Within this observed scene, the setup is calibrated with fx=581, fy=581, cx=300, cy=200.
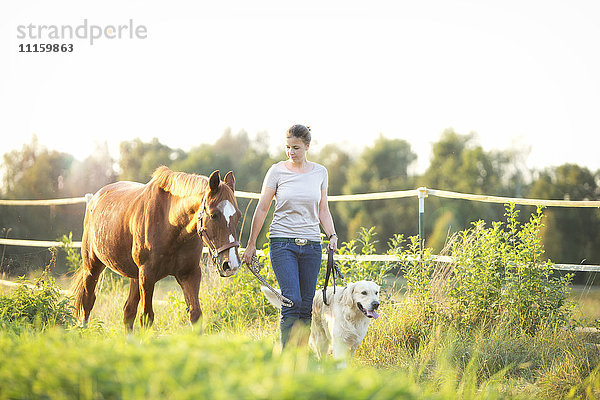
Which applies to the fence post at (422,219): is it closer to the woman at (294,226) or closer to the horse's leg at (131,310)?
the woman at (294,226)

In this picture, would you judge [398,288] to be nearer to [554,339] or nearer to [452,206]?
[554,339]

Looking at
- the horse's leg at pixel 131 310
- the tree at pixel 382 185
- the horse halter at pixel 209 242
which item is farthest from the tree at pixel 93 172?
the horse halter at pixel 209 242

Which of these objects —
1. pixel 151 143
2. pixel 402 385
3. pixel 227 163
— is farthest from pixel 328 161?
pixel 402 385

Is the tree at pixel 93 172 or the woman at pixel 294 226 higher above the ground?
the tree at pixel 93 172

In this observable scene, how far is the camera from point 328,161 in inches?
1492

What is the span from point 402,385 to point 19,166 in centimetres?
2570

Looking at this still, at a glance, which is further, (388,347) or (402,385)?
(388,347)

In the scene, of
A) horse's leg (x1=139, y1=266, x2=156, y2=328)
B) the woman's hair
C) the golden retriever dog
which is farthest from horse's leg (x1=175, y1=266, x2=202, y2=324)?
the woman's hair

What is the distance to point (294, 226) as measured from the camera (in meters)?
4.34

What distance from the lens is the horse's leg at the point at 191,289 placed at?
5008 mm

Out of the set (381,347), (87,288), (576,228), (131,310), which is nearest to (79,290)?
(87,288)

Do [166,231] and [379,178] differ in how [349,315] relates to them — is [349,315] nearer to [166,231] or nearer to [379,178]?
[166,231]

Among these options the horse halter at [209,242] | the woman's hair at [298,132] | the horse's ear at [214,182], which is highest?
the woman's hair at [298,132]

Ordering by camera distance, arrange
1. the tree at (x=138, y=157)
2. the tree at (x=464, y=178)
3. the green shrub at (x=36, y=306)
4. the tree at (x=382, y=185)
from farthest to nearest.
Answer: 1. the tree at (x=382, y=185)
2. the tree at (x=138, y=157)
3. the tree at (x=464, y=178)
4. the green shrub at (x=36, y=306)
